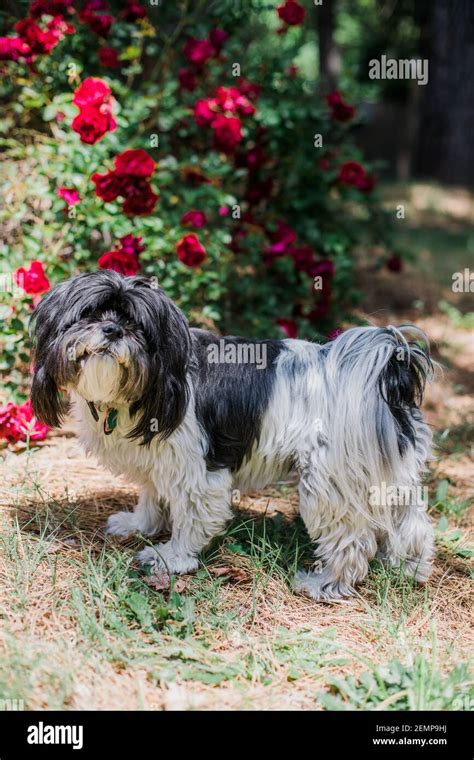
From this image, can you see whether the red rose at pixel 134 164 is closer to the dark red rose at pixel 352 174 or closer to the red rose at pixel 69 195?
the red rose at pixel 69 195

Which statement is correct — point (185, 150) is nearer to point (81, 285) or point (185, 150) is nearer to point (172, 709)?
point (81, 285)

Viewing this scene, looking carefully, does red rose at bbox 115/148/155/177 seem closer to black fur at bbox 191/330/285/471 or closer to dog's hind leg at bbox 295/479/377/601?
black fur at bbox 191/330/285/471

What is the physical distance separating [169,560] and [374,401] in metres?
1.14

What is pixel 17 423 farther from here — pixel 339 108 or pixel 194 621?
pixel 339 108

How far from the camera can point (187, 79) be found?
5.13 metres

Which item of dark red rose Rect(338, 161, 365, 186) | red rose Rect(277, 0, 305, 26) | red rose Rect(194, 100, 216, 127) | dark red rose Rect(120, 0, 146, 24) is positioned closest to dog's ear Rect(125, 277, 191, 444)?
red rose Rect(194, 100, 216, 127)

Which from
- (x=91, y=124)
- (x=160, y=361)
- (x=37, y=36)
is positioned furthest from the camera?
(x=37, y=36)

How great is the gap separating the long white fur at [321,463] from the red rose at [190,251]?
1.27 m

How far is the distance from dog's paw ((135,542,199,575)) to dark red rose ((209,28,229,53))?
11.4 feet

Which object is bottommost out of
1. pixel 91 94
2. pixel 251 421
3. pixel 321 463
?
pixel 321 463

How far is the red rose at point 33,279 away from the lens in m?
3.97

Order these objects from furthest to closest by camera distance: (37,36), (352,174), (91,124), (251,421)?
(352,174) → (37,36) → (91,124) → (251,421)

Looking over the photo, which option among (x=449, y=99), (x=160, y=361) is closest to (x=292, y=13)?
(x=160, y=361)
